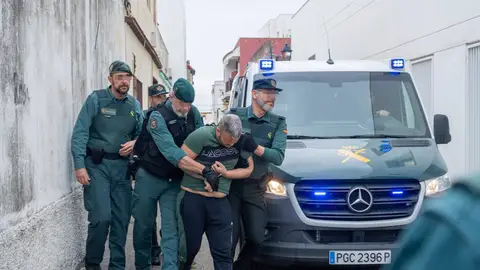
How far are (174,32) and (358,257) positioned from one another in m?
32.0

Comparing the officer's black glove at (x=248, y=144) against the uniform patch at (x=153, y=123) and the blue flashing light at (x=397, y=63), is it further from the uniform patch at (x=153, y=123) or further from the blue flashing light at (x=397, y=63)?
the blue flashing light at (x=397, y=63)

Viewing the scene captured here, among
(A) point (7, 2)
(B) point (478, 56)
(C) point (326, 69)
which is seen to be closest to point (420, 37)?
(B) point (478, 56)

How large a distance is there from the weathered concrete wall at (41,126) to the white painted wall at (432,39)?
7143mm

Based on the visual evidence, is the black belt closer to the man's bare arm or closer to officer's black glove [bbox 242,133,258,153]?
the man's bare arm

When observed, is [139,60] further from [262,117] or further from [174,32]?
[174,32]

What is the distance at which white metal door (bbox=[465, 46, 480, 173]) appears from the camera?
1005cm

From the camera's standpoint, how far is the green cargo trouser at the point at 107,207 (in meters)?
5.16

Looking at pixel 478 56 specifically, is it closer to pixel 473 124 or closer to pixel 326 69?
pixel 473 124

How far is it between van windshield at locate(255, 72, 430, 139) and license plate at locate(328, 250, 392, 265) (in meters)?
1.40

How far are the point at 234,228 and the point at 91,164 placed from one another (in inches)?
59.4

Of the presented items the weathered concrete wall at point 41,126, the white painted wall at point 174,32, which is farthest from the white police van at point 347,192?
the white painted wall at point 174,32

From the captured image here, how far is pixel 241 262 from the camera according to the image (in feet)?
17.0

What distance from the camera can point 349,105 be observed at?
608 cm

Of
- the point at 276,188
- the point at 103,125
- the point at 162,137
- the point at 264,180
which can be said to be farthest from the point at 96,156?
the point at 276,188
